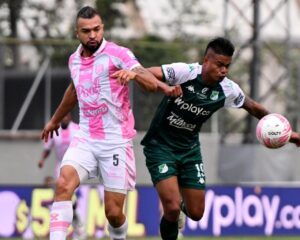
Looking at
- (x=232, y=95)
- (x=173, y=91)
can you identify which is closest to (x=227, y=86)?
(x=232, y=95)

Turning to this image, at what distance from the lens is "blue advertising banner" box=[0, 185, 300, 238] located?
1716 cm

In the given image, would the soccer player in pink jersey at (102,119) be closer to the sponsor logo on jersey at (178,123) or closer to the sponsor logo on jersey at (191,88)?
the sponsor logo on jersey at (178,123)

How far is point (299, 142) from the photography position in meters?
11.8

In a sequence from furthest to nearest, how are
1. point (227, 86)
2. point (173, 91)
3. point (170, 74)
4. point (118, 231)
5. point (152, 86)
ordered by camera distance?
point (227, 86) < point (170, 74) < point (118, 231) < point (152, 86) < point (173, 91)

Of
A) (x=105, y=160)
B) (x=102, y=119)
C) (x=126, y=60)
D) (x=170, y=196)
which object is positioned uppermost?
(x=126, y=60)

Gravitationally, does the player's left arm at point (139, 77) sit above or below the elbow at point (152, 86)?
above

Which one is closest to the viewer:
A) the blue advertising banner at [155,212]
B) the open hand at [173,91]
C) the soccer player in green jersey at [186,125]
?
the open hand at [173,91]

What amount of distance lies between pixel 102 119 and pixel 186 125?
108 cm

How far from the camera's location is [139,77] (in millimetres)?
10477

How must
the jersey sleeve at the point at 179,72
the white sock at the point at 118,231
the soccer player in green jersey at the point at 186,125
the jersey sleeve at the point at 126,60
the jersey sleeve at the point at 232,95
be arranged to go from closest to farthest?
the jersey sleeve at the point at 126,60 < the white sock at the point at 118,231 < the jersey sleeve at the point at 179,72 < the soccer player in green jersey at the point at 186,125 < the jersey sleeve at the point at 232,95

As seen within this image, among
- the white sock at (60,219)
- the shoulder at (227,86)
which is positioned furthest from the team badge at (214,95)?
the white sock at (60,219)

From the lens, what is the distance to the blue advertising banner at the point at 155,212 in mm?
17156

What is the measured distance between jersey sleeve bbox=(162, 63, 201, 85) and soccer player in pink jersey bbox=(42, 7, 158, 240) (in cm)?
47

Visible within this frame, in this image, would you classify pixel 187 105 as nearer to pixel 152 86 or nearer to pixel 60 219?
pixel 152 86
